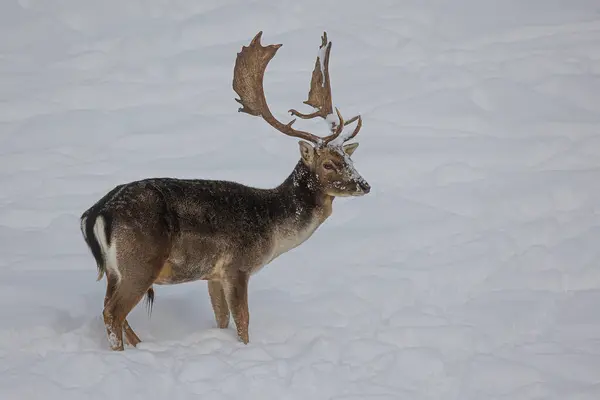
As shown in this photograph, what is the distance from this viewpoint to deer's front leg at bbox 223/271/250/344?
26.1 feet

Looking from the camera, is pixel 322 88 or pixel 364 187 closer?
pixel 364 187

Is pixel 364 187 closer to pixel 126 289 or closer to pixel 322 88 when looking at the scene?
pixel 322 88

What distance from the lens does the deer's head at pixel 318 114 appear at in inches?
329

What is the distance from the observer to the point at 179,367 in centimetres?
725

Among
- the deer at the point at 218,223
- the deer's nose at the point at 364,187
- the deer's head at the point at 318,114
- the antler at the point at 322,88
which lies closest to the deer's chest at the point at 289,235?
the deer at the point at 218,223

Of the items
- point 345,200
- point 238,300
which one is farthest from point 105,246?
point 345,200

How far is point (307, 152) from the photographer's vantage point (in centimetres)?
842

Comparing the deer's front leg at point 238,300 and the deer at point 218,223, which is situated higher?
the deer at point 218,223

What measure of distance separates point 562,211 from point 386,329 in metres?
3.45

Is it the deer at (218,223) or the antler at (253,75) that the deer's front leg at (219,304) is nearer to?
the deer at (218,223)

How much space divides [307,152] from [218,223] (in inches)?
42.6

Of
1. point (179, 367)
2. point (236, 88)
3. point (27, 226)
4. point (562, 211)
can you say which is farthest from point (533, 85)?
point (179, 367)

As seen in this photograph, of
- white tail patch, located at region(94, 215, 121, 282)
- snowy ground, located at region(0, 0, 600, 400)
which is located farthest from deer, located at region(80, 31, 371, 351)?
snowy ground, located at region(0, 0, 600, 400)

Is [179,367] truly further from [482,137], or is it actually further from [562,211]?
[482,137]
